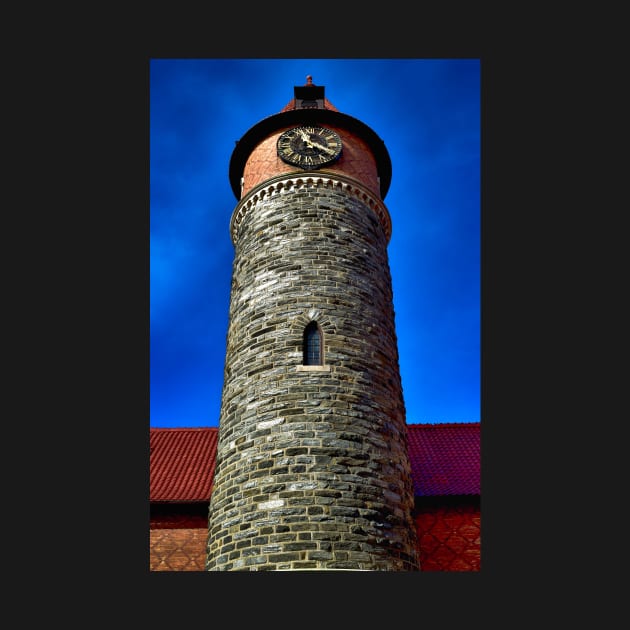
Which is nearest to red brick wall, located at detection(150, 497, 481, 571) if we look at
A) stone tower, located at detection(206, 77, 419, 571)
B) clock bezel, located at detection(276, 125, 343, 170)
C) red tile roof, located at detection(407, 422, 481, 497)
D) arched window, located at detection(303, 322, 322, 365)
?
red tile roof, located at detection(407, 422, 481, 497)

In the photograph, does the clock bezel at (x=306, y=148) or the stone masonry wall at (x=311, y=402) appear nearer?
the stone masonry wall at (x=311, y=402)

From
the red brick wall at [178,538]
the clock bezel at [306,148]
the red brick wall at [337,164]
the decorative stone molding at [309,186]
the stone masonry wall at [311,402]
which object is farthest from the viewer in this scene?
the red brick wall at [178,538]

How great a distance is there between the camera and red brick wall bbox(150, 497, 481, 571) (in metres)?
11.9

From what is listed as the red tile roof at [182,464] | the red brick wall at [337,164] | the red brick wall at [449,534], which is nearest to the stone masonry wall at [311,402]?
the red brick wall at [337,164]

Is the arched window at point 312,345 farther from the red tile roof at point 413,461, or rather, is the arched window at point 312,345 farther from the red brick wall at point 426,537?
the red brick wall at point 426,537

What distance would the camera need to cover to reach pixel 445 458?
45.9 ft

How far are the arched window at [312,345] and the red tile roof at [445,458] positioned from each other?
17.7 ft

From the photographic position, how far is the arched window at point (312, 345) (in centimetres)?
873

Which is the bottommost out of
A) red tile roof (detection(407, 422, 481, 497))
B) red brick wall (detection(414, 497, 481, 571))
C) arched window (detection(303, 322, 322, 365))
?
red brick wall (detection(414, 497, 481, 571))

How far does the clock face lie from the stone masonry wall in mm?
486

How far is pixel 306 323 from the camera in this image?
29.5ft

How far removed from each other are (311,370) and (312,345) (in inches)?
19.2

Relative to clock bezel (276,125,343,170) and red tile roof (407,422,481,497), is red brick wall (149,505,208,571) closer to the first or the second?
red tile roof (407,422,481,497)

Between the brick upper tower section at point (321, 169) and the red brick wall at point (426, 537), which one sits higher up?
the brick upper tower section at point (321, 169)
